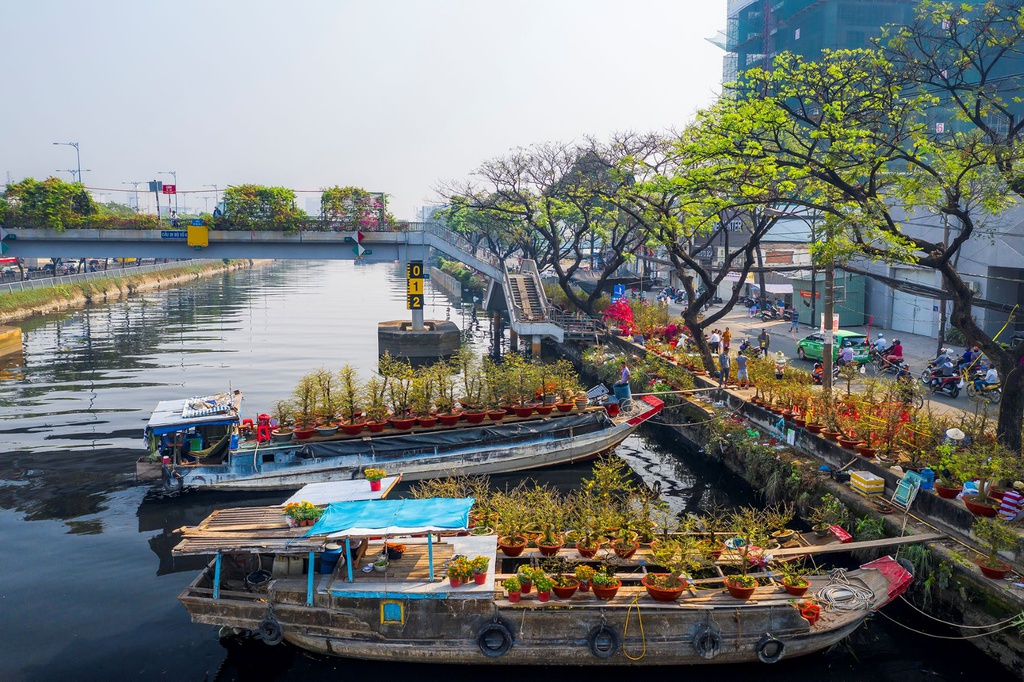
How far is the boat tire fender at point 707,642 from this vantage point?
13195 millimetres

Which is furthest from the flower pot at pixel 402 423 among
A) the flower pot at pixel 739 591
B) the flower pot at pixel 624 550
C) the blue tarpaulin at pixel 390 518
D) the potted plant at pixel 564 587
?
the flower pot at pixel 739 591

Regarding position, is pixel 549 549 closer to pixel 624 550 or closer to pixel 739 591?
pixel 624 550

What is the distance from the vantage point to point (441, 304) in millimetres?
84750

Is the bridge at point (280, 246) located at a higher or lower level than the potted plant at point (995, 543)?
higher

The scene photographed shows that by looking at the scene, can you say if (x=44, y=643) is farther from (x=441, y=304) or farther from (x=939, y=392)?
(x=441, y=304)

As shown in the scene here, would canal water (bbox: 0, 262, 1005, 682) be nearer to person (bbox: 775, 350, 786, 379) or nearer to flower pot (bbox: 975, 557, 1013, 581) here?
flower pot (bbox: 975, 557, 1013, 581)

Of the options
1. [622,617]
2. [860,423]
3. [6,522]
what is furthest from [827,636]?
[6,522]

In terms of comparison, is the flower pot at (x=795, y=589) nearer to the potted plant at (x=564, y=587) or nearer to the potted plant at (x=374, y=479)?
the potted plant at (x=564, y=587)

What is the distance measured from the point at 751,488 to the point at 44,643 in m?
18.4

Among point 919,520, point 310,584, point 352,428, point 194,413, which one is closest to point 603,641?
point 310,584

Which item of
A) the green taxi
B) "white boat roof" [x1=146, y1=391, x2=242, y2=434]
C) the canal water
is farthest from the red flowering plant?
"white boat roof" [x1=146, y1=391, x2=242, y2=434]

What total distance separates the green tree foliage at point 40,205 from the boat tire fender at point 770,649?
41709mm

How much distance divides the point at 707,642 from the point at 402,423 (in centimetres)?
1262

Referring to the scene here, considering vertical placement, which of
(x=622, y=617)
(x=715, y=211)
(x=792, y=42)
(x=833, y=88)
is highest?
(x=792, y=42)
